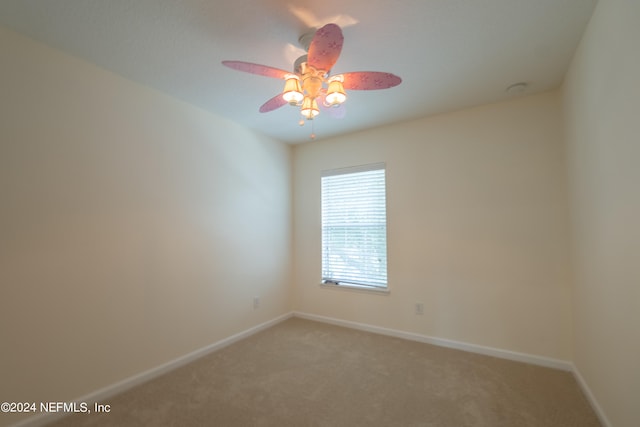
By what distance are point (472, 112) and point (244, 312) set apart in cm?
338

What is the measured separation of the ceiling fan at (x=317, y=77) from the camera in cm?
150

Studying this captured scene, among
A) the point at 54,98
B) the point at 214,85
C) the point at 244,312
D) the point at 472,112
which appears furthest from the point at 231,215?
the point at 472,112

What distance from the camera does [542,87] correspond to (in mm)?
2541

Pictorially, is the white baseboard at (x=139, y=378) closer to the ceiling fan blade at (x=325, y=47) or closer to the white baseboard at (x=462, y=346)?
the white baseboard at (x=462, y=346)

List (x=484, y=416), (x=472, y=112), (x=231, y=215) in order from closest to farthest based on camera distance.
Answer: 1. (x=484, y=416)
2. (x=472, y=112)
3. (x=231, y=215)

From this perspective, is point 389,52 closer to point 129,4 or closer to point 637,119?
point 637,119

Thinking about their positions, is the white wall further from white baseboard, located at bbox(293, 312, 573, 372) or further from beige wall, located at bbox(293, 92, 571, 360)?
beige wall, located at bbox(293, 92, 571, 360)

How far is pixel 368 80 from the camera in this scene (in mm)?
1709

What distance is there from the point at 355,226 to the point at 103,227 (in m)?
2.62

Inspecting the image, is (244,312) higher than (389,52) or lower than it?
lower

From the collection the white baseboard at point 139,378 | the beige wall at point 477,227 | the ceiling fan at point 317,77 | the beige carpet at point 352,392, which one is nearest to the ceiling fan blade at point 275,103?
the ceiling fan at point 317,77

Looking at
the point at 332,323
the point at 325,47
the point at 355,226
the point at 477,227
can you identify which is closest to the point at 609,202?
the point at 477,227

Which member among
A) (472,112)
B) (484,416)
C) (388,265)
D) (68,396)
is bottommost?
(484,416)

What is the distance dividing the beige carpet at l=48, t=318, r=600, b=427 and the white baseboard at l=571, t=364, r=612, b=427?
39 mm
